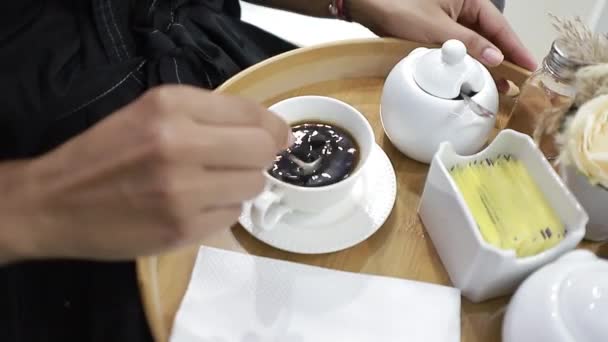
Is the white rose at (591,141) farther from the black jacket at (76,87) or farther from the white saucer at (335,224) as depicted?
the black jacket at (76,87)

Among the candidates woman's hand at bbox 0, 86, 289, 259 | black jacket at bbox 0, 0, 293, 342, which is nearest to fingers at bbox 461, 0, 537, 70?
black jacket at bbox 0, 0, 293, 342

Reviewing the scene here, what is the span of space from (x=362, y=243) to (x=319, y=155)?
11 centimetres

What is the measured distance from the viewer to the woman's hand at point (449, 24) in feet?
2.51

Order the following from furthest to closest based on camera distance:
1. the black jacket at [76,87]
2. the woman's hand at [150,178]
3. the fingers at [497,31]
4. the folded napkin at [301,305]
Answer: the fingers at [497,31], the black jacket at [76,87], the folded napkin at [301,305], the woman's hand at [150,178]

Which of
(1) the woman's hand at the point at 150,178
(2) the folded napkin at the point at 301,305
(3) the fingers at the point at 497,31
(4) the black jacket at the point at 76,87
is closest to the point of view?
(1) the woman's hand at the point at 150,178

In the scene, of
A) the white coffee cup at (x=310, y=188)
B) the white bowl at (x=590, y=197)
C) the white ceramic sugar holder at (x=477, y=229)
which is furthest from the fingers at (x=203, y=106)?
the white bowl at (x=590, y=197)

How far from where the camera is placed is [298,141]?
660 mm

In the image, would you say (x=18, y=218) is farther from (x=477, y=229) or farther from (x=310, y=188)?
(x=477, y=229)

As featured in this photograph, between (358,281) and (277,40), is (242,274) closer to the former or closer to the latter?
(358,281)

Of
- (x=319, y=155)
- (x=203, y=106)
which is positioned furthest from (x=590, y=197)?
(x=203, y=106)

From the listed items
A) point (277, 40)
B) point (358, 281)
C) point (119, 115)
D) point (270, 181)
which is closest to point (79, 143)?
point (119, 115)

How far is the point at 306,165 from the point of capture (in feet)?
2.06

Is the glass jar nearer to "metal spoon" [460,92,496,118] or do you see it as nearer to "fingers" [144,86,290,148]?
"metal spoon" [460,92,496,118]

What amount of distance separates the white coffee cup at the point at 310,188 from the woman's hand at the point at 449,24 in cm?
21
